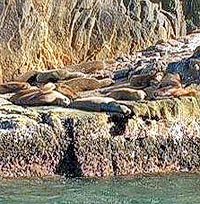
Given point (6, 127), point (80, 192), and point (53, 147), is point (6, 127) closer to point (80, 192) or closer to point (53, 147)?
point (53, 147)

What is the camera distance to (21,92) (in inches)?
650

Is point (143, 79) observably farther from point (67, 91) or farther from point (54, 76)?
point (54, 76)

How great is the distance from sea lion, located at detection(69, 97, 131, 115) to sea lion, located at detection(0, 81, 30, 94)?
2703 millimetres

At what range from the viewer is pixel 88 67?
19969mm

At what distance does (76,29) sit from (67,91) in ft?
15.7

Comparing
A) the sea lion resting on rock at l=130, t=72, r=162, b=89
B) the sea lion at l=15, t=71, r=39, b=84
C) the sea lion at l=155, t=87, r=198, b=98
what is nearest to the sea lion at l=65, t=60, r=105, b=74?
the sea lion at l=15, t=71, r=39, b=84

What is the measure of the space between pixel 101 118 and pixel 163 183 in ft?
6.30

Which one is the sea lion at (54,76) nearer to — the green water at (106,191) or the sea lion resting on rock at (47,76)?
the sea lion resting on rock at (47,76)

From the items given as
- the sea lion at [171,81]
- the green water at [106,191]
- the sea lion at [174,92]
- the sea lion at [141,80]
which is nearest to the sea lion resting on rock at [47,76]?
the sea lion at [141,80]

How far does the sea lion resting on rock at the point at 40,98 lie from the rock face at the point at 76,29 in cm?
289

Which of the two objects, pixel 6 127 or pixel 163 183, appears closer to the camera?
pixel 163 183

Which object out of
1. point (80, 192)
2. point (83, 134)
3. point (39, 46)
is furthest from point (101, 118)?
point (39, 46)

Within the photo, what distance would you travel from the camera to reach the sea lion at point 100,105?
1468 centimetres

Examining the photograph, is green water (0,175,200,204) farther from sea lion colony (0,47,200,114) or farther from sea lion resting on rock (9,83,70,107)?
sea lion resting on rock (9,83,70,107)
